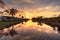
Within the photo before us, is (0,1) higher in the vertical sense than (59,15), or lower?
higher

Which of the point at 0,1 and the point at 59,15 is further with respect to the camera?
the point at 59,15

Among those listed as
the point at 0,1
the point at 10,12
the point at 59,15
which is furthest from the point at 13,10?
the point at 0,1

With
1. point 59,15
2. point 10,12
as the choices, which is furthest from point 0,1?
point 10,12

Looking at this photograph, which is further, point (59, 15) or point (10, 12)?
point (10, 12)

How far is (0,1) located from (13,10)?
7525 centimetres

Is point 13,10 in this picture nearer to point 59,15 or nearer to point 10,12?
point 10,12

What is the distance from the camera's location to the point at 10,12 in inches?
4626

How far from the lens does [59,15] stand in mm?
88562

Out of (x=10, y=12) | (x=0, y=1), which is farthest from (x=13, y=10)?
(x=0, y=1)

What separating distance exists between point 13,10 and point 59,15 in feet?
150

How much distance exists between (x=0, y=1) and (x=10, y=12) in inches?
2828

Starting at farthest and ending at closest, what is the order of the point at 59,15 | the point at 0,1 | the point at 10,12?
1. the point at 10,12
2. the point at 59,15
3. the point at 0,1

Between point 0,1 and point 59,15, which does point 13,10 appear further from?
point 0,1

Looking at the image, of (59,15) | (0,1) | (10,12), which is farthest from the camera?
(10,12)
